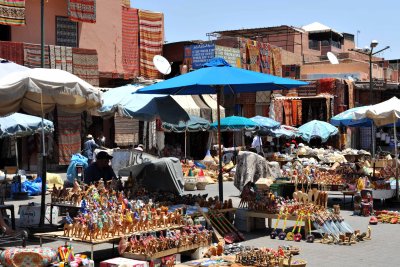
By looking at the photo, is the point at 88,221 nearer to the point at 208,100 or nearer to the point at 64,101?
the point at 64,101

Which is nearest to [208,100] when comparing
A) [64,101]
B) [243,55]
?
[243,55]

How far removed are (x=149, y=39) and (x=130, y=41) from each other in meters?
1.09

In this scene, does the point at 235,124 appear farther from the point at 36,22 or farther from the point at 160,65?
the point at 36,22

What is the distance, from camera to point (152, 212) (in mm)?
8250

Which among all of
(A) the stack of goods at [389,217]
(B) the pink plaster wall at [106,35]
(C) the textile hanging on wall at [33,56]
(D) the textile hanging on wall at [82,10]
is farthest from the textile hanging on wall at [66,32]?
(A) the stack of goods at [389,217]

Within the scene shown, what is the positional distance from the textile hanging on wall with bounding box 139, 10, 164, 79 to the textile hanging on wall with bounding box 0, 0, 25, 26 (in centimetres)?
636

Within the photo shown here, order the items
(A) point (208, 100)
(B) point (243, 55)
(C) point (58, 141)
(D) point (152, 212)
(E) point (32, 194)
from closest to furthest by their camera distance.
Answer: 1. (D) point (152, 212)
2. (E) point (32, 194)
3. (C) point (58, 141)
4. (A) point (208, 100)
5. (B) point (243, 55)

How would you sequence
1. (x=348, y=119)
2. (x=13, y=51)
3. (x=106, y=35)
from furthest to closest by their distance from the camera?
1. (x=106, y=35)
2. (x=13, y=51)
3. (x=348, y=119)

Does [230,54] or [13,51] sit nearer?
[13,51]

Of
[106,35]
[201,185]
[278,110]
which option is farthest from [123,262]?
[278,110]

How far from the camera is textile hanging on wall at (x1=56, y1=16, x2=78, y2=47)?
2394cm

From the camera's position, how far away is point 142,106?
12.0 meters

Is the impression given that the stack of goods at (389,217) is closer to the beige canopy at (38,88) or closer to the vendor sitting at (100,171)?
the vendor sitting at (100,171)

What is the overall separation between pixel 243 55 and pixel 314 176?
1812 centimetres
